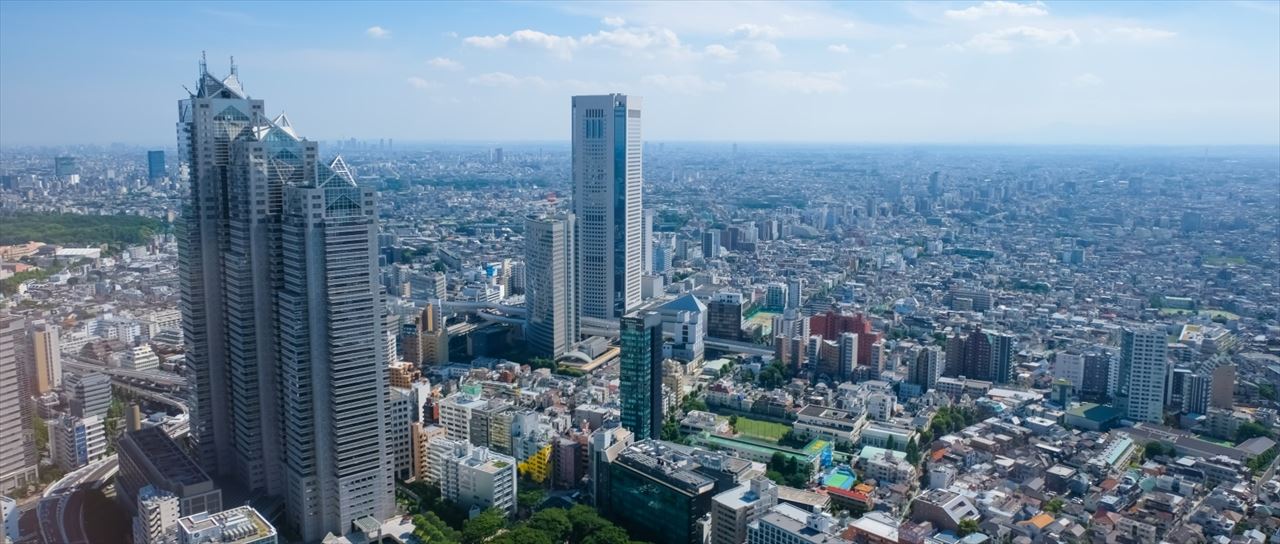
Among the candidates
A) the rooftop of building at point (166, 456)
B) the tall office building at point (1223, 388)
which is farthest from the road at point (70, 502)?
the tall office building at point (1223, 388)

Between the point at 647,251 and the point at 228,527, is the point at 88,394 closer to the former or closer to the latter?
the point at 228,527

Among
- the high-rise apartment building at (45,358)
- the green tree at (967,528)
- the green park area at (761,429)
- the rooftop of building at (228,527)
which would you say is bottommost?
the green park area at (761,429)

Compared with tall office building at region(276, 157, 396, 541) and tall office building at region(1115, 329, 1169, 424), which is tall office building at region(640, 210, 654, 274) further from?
tall office building at region(276, 157, 396, 541)

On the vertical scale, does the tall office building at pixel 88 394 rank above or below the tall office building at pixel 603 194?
below

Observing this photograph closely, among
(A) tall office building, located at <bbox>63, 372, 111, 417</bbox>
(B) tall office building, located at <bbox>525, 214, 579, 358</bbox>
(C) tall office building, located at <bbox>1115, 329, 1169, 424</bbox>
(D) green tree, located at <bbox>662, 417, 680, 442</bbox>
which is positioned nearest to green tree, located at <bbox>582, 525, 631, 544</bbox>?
(D) green tree, located at <bbox>662, 417, 680, 442</bbox>

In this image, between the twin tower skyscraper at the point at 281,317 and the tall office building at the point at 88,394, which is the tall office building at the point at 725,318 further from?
the tall office building at the point at 88,394

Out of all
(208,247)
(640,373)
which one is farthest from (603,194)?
(208,247)

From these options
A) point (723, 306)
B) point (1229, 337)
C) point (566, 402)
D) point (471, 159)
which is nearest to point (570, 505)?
point (566, 402)
